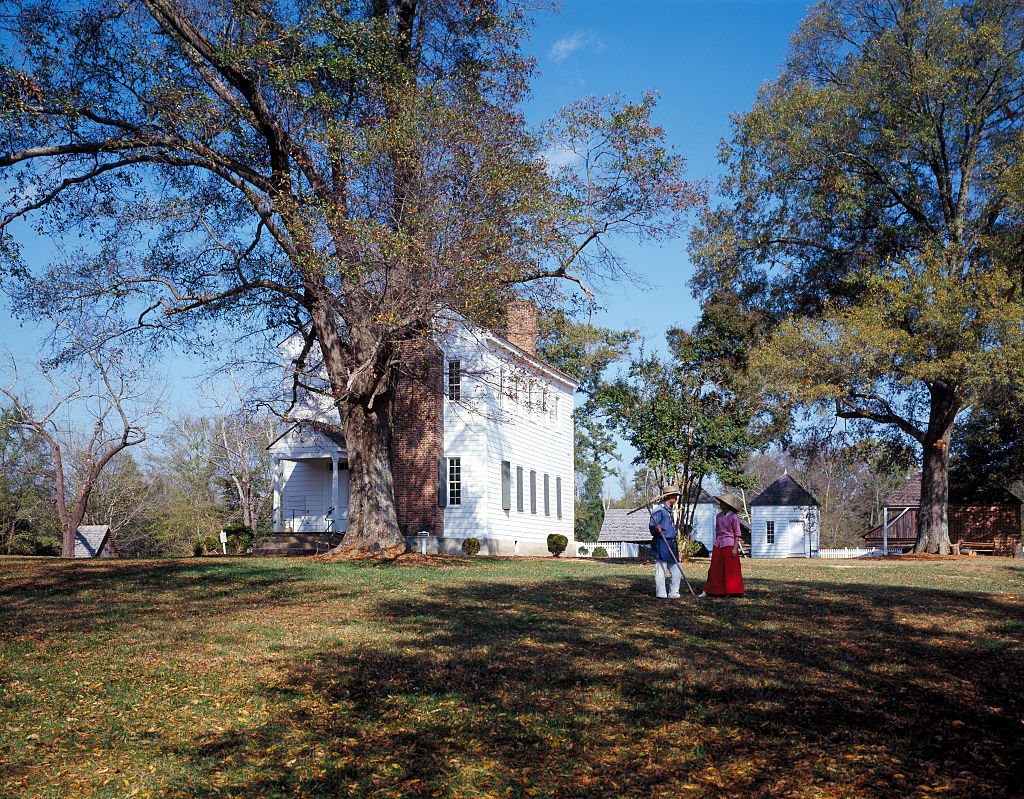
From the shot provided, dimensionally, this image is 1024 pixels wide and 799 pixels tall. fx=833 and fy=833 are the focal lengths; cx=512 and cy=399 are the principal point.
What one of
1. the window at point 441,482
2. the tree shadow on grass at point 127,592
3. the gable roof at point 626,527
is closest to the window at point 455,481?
the window at point 441,482

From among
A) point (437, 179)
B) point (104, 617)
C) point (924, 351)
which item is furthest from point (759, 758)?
point (924, 351)

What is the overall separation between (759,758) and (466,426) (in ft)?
78.0

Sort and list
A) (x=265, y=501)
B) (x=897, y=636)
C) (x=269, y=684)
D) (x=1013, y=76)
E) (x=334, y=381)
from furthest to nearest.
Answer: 1. (x=265, y=501)
2. (x=1013, y=76)
3. (x=334, y=381)
4. (x=897, y=636)
5. (x=269, y=684)

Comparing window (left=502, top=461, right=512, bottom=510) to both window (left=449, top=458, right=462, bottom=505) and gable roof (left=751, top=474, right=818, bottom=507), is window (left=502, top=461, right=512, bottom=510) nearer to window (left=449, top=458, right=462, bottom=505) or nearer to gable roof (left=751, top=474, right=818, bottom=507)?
window (left=449, top=458, right=462, bottom=505)

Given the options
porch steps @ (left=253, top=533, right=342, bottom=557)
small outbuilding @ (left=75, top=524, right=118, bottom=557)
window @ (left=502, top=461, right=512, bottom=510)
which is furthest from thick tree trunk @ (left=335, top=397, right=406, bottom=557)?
small outbuilding @ (left=75, top=524, right=118, bottom=557)

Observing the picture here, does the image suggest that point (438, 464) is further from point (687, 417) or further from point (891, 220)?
point (891, 220)

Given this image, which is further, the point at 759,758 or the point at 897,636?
the point at 897,636

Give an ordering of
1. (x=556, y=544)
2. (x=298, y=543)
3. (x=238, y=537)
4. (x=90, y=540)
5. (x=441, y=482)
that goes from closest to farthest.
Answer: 1. (x=298, y=543)
2. (x=441, y=482)
3. (x=238, y=537)
4. (x=556, y=544)
5. (x=90, y=540)

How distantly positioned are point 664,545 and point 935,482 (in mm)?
20436

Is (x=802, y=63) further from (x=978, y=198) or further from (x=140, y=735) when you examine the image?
(x=140, y=735)

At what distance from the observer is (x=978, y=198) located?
28.1 metres

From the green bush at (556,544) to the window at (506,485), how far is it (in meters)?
3.73

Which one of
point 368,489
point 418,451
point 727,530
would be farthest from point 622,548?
point 727,530

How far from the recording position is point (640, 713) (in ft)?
19.3
